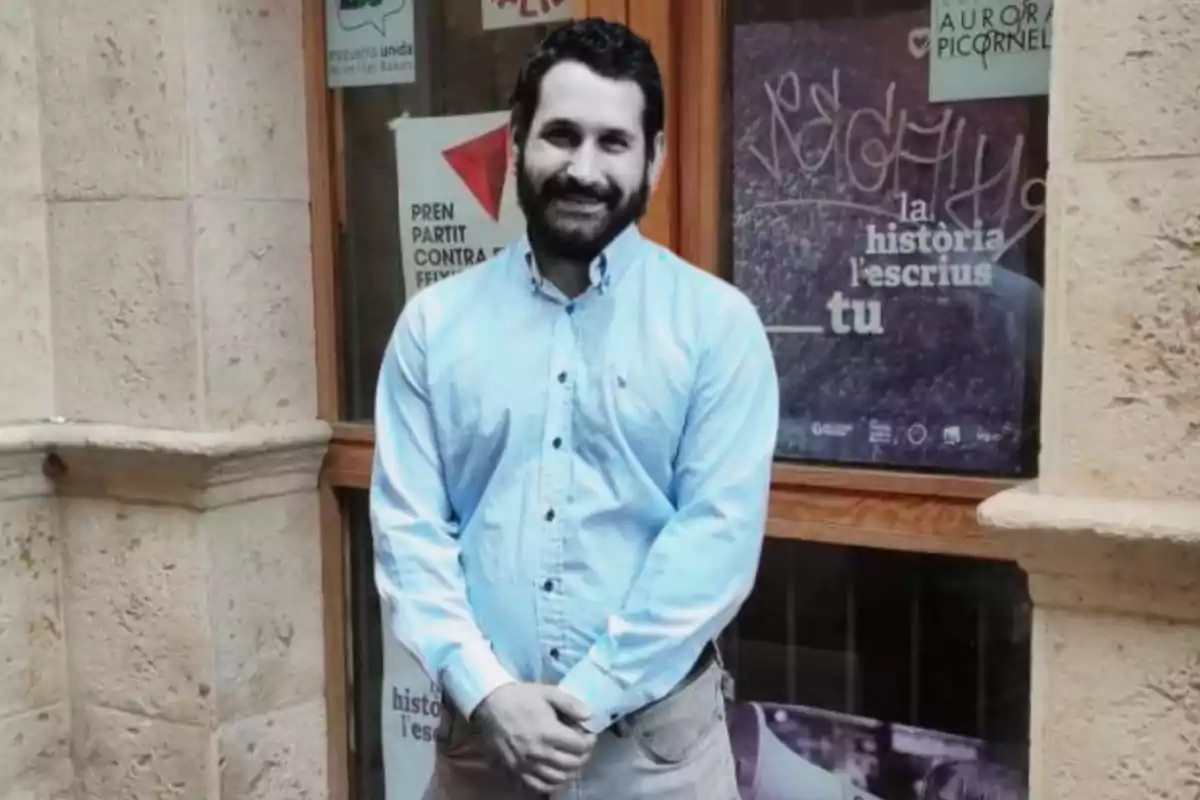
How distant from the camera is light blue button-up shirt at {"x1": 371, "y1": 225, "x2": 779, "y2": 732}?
211 centimetres

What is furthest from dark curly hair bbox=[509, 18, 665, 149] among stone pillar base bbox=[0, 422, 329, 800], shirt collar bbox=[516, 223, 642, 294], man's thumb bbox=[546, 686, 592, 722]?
stone pillar base bbox=[0, 422, 329, 800]

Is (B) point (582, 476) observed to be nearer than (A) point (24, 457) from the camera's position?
Yes

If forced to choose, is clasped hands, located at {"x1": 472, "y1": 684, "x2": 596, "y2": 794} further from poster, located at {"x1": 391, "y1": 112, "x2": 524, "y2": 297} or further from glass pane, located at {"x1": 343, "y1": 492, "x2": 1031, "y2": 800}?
poster, located at {"x1": 391, "y1": 112, "x2": 524, "y2": 297}

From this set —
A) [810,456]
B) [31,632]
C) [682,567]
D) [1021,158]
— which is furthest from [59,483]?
[1021,158]

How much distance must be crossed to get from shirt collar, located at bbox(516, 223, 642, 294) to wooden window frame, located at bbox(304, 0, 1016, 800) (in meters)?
0.88

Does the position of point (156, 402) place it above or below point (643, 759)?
above

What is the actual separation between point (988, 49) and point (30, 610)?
250cm

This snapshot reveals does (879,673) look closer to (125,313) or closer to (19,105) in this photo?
(125,313)

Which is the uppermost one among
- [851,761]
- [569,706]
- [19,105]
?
[19,105]

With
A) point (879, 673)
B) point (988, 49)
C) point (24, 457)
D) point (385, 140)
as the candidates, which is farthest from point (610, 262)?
point (24, 457)

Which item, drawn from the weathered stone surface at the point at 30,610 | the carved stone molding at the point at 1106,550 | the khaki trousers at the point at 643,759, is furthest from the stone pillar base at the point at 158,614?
the carved stone molding at the point at 1106,550

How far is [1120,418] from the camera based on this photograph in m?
2.30

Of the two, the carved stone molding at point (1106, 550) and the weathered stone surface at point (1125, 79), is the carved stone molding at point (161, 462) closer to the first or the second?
the carved stone molding at point (1106, 550)

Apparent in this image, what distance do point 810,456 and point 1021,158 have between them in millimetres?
707
